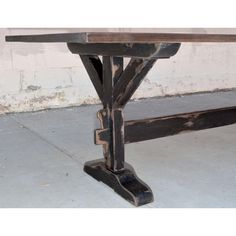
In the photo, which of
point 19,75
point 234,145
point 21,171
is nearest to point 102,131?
point 21,171

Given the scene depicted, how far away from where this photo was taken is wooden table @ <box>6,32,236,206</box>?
1.46 metres

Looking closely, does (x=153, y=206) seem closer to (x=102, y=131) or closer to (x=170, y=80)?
(x=102, y=131)

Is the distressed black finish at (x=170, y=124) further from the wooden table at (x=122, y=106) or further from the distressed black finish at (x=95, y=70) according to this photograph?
the distressed black finish at (x=95, y=70)

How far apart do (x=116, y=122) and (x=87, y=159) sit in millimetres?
509

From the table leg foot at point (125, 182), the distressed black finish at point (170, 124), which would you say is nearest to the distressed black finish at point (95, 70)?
the distressed black finish at point (170, 124)

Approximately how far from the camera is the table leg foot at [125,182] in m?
1.58

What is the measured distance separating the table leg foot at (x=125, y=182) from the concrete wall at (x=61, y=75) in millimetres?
1680

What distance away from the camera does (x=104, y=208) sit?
5.00 feet

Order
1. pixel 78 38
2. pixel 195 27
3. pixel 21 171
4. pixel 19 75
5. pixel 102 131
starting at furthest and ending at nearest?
pixel 195 27 → pixel 19 75 → pixel 21 171 → pixel 102 131 → pixel 78 38

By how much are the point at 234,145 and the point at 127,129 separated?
957mm

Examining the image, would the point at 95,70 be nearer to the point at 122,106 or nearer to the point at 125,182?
the point at 122,106

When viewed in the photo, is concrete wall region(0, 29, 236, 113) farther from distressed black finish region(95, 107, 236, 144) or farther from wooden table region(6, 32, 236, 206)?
distressed black finish region(95, 107, 236, 144)

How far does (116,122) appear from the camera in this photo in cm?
171

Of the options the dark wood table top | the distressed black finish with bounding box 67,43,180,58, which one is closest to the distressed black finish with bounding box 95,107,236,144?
the distressed black finish with bounding box 67,43,180,58
